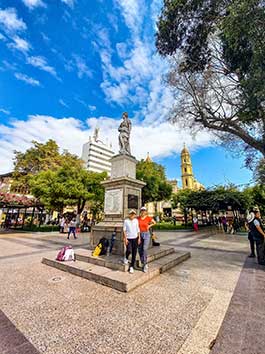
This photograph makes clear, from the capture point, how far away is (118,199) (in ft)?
22.2

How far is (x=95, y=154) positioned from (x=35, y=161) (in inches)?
2401

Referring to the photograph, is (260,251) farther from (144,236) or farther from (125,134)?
(125,134)

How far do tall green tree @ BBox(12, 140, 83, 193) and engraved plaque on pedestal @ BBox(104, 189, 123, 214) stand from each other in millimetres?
20124

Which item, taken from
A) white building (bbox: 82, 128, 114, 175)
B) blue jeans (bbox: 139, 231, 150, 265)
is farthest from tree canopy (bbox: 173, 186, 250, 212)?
white building (bbox: 82, 128, 114, 175)

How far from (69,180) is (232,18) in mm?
16229

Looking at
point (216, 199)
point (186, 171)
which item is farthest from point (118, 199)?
point (186, 171)

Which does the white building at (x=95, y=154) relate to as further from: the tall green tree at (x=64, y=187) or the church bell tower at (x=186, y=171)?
the tall green tree at (x=64, y=187)

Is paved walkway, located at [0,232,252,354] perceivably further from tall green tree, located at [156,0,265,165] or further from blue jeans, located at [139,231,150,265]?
tall green tree, located at [156,0,265,165]

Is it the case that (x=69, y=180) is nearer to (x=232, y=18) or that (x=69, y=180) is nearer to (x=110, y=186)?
(x=110, y=186)

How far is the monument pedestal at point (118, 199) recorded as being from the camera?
21.1ft

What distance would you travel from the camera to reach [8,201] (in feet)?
56.1

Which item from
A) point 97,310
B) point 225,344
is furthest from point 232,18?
point 97,310

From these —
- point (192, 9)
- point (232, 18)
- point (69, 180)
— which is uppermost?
point (192, 9)

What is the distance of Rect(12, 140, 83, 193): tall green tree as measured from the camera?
25781mm
